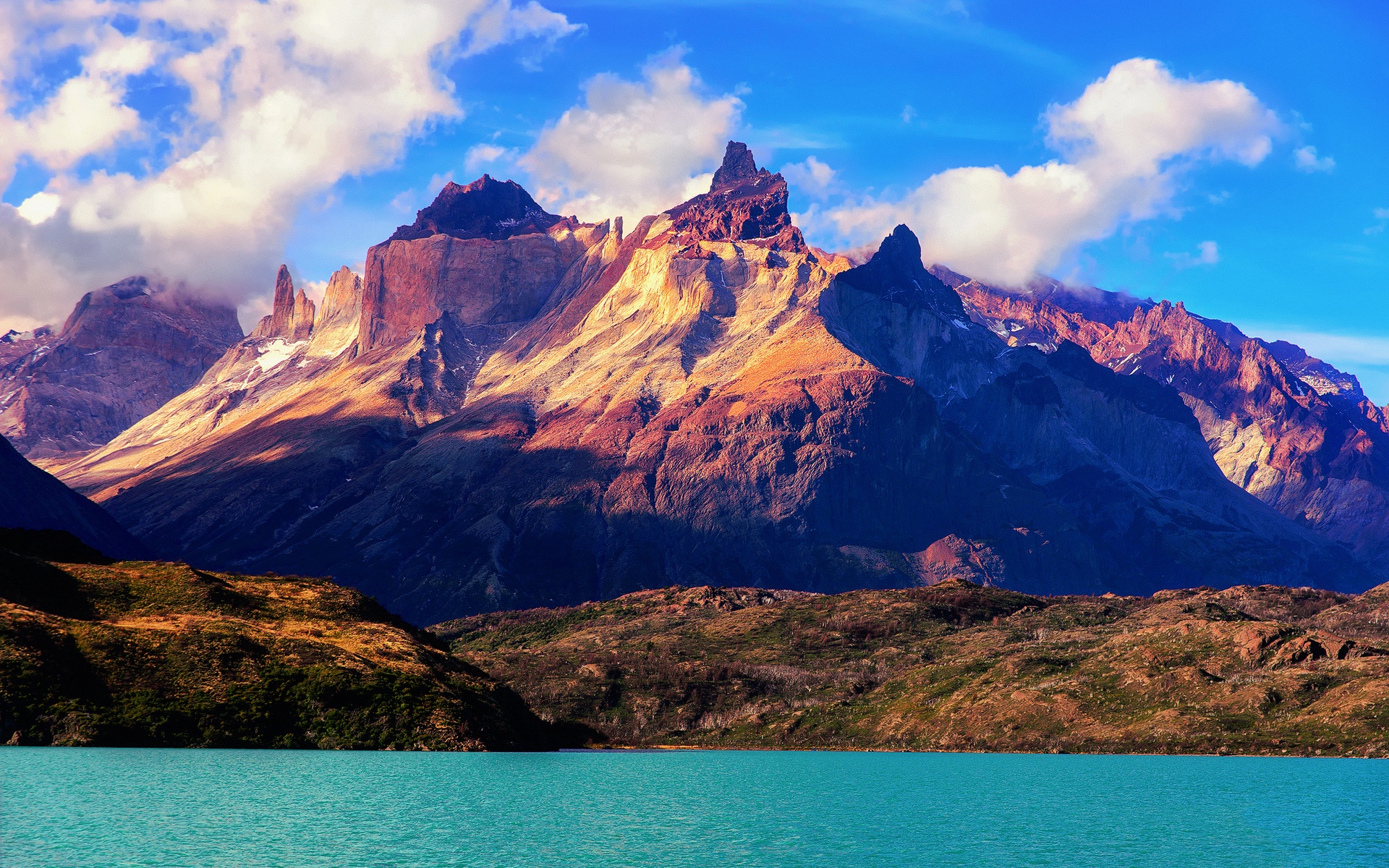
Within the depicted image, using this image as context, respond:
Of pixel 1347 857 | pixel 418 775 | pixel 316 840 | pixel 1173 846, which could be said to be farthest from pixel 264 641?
pixel 1347 857

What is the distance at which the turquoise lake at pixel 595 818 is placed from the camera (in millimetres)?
99125

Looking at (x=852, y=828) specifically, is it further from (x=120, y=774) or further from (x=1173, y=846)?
(x=120, y=774)

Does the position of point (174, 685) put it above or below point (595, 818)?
above

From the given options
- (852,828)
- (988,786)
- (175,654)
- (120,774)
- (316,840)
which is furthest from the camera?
(175,654)

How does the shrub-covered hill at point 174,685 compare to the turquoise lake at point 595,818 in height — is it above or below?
above

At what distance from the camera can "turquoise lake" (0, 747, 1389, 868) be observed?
325ft

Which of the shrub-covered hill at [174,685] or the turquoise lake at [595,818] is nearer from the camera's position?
the turquoise lake at [595,818]

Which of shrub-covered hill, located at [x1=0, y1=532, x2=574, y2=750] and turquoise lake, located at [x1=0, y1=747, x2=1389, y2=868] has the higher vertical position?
shrub-covered hill, located at [x1=0, y1=532, x2=574, y2=750]

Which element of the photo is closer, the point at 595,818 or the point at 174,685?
the point at 595,818

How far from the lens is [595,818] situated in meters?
124

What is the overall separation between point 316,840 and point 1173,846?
240ft

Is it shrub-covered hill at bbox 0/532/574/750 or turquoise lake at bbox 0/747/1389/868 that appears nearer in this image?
turquoise lake at bbox 0/747/1389/868

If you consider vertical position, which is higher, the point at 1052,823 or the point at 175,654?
the point at 175,654

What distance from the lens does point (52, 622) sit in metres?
177
